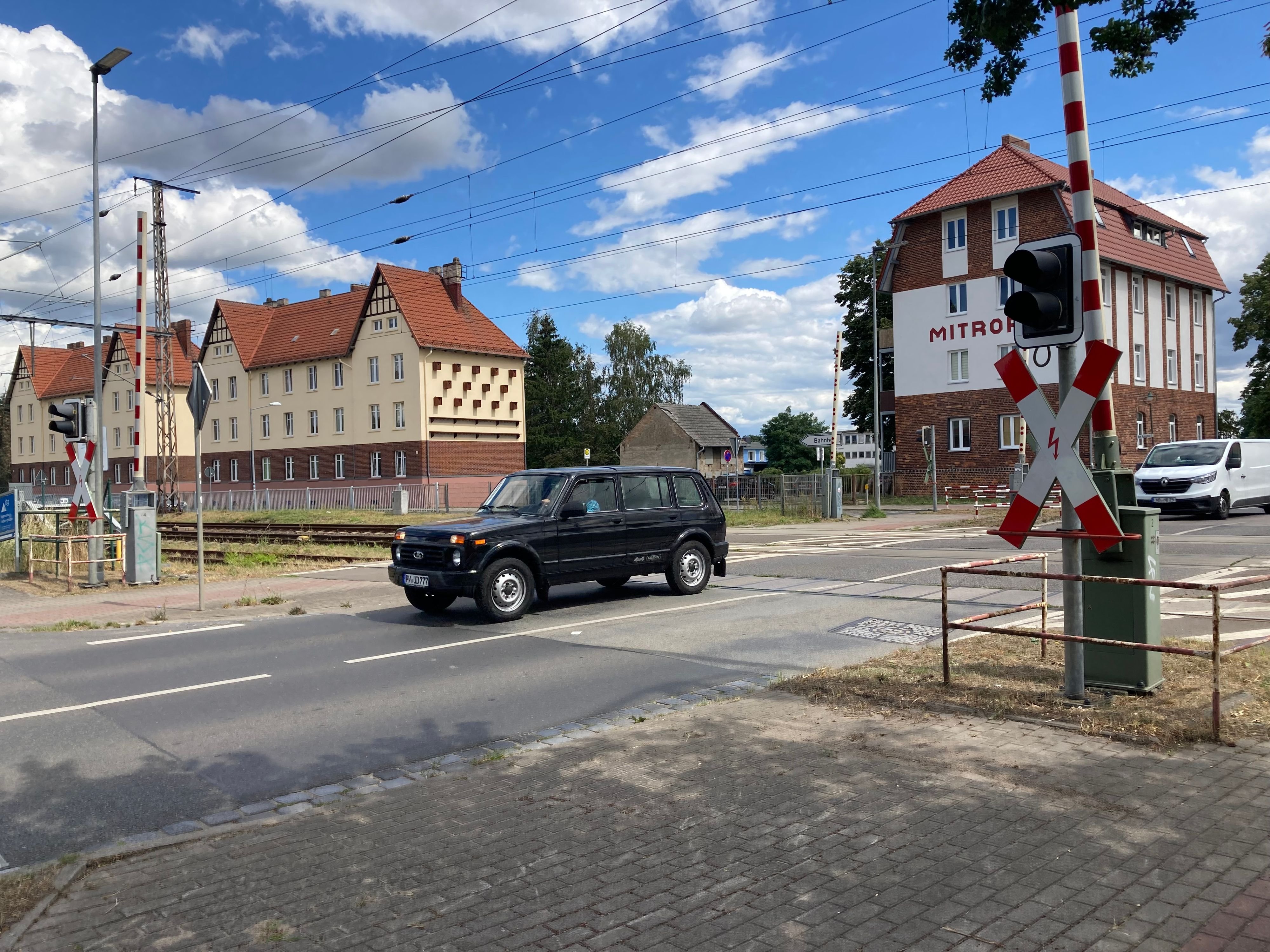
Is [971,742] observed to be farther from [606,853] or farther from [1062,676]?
[606,853]


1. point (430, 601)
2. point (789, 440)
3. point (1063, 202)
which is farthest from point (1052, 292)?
point (789, 440)

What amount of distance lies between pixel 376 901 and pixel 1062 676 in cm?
562

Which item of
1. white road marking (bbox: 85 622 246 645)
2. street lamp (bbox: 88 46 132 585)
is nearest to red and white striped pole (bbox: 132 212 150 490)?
street lamp (bbox: 88 46 132 585)

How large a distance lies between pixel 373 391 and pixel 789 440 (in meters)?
66.2

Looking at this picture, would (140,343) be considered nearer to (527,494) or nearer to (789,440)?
(527,494)

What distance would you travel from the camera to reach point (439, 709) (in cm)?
750

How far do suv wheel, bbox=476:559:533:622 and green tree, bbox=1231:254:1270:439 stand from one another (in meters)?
58.0

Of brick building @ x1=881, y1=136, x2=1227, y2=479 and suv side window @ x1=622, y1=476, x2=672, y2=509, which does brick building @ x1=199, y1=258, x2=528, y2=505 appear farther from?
suv side window @ x1=622, y1=476, x2=672, y2=509

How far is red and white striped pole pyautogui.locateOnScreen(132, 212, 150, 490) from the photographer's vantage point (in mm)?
21703

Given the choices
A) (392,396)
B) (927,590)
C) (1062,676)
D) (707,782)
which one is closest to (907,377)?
(392,396)

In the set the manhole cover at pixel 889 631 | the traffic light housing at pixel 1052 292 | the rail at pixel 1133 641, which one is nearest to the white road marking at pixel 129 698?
the manhole cover at pixel 889 631

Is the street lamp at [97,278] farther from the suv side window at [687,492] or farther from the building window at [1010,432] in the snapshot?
the building window at [1010,432]

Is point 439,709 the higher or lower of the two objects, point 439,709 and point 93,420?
the lower

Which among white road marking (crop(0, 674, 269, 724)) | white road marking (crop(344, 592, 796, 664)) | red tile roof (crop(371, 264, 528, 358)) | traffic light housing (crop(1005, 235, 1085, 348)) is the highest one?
red tile roof (crop(371, 264, 528, 358))
